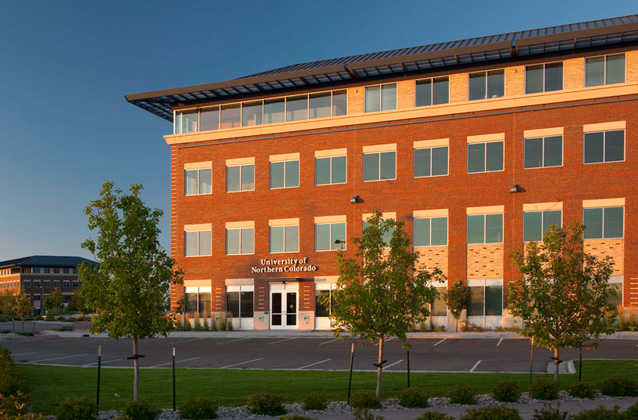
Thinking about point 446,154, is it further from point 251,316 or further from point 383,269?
point 383,269

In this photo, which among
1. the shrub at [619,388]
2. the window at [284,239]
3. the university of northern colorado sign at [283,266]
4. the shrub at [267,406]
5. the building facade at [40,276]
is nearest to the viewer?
the shrub at [267,406]

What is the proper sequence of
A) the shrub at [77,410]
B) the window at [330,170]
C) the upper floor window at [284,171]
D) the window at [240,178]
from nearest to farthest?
1. the shrub at [77,410]
2. the window at [330,170]
3. the upper floor window at [284,171]
4. the window at [240,178]

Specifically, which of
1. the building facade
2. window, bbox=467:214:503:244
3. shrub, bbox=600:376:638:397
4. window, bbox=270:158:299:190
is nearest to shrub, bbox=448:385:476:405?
shrub, bbox=600:376:638:397

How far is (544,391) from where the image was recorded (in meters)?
15.7

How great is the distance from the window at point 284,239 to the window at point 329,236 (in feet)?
5.19

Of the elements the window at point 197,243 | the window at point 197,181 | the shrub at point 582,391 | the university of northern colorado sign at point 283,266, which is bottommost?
the shrub at point 582,391

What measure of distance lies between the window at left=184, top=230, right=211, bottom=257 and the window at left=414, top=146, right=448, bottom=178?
16128mm

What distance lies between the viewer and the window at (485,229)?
125ft

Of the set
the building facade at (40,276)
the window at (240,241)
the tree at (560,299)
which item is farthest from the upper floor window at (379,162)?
the building facade at (40,276)

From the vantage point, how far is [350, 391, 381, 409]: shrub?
15.0 metres

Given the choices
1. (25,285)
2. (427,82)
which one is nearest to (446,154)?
(427,82)

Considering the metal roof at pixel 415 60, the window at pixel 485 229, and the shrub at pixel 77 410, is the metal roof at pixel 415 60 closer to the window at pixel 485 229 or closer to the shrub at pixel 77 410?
the window at pixel 485 229

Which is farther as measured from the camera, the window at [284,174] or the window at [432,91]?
the window at [284,174]

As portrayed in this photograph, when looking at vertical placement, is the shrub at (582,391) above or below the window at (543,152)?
below
